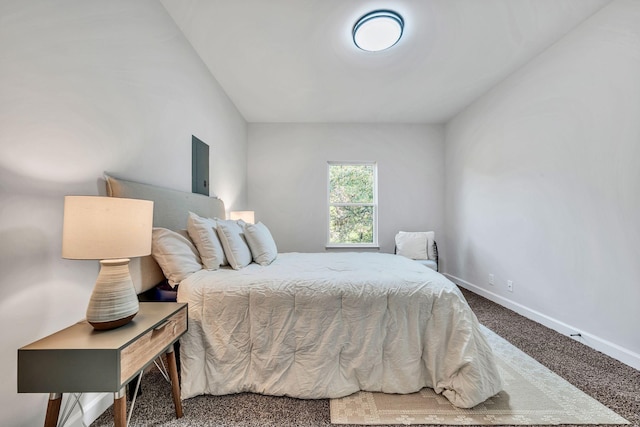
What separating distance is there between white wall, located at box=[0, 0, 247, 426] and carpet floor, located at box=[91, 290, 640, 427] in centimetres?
50

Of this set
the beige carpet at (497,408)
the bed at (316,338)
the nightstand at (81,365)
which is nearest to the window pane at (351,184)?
the bed at (316,338)

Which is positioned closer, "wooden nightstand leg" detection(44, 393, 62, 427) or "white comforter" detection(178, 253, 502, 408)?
"wooden nightstand leg" detection(44, 393, 62, 427)

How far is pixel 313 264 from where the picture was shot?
2.07 metres

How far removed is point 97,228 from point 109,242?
64mm

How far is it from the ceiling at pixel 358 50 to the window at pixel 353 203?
109cm

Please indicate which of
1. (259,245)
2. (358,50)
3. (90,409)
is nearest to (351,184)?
(358,50)

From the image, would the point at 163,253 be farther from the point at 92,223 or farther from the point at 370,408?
the point at 370,408

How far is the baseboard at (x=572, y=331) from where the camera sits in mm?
1775

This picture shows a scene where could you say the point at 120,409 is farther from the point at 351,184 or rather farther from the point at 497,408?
the point at 351,184

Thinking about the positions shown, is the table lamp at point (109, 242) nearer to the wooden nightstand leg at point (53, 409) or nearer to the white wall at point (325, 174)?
the wooden nightstand leg at point (53, 409)

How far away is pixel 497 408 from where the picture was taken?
1.37 m

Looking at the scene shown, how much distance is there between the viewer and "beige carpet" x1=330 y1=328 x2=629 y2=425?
1.29m

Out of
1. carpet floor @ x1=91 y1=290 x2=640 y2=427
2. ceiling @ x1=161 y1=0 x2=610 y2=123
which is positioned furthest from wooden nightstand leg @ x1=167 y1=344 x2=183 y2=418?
ceiling @ x1=161 y1=0 x2=610 y2=123

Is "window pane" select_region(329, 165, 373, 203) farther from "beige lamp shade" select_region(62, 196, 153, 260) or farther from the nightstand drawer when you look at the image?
"beige lamp shade" select_region(62, 196, 153, 260)
